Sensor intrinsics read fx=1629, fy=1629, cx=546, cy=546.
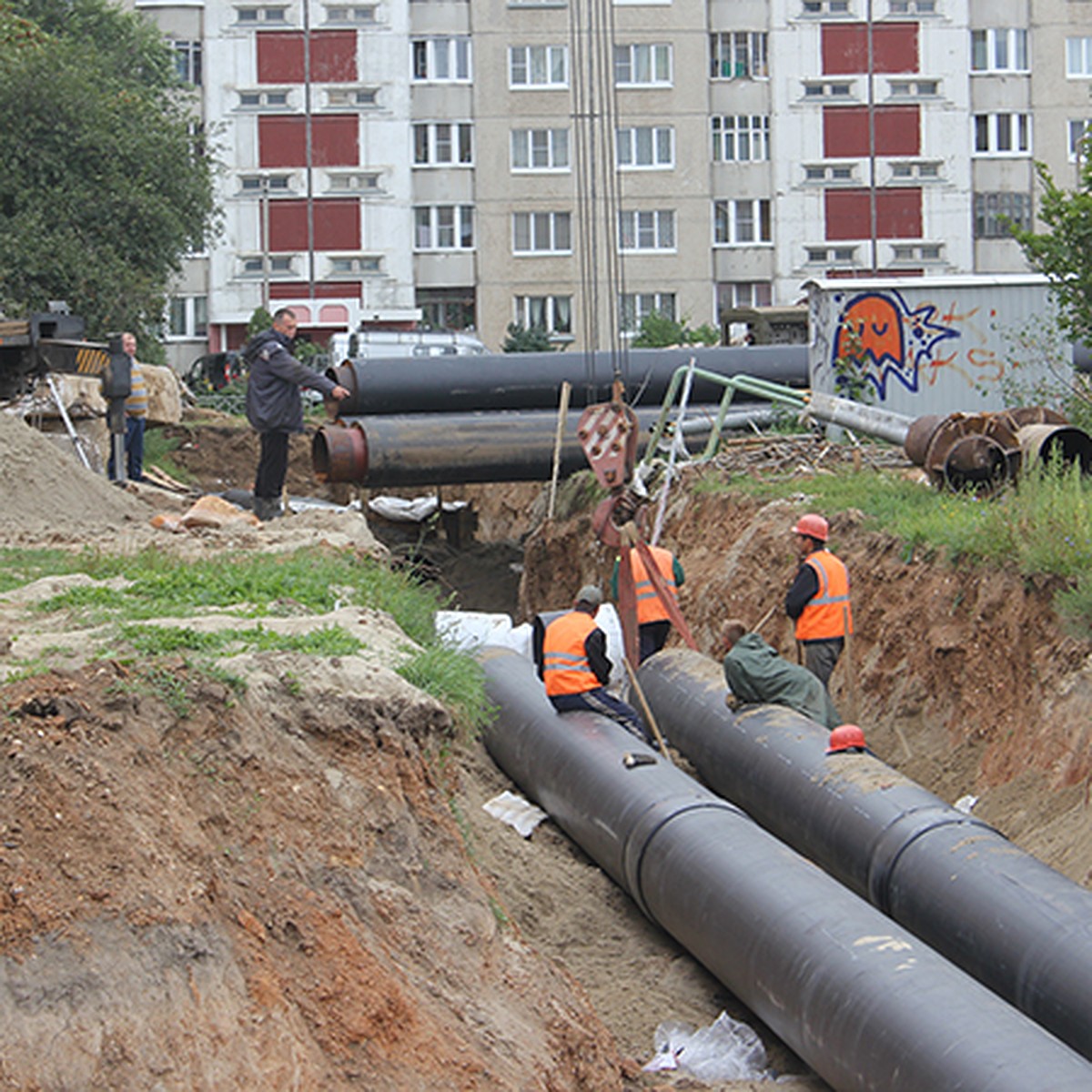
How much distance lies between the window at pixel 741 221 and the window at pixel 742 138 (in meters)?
1.26

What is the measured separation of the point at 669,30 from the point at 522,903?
41853mm

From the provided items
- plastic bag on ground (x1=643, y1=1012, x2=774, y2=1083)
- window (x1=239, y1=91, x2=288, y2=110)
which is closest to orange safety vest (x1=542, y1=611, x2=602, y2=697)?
plastic bag on ground (x1=643, y1=1012, x2=774, y2=1083)

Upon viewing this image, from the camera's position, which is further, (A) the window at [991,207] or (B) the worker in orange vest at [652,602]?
(A) the window at [991,207]

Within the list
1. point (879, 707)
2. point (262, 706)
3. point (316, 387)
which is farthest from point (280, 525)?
point (262, 706)

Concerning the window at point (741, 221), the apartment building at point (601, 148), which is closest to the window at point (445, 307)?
the apartment building at point (601, 148)

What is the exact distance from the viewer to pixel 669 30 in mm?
47125

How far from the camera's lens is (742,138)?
4772 centimetres

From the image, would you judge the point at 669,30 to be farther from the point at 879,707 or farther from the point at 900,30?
the point at 879,707

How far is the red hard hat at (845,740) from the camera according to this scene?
961 cm

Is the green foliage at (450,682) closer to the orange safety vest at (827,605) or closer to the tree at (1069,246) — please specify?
A: the orange safety vest at (827,605)

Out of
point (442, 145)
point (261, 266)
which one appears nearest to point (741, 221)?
point (442, 145)

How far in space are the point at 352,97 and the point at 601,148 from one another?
284 inches

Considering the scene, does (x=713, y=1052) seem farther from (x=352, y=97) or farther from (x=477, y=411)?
(x=352, y=97)

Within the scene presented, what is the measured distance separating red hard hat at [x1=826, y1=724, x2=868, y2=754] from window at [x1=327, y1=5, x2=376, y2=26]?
40495mm
